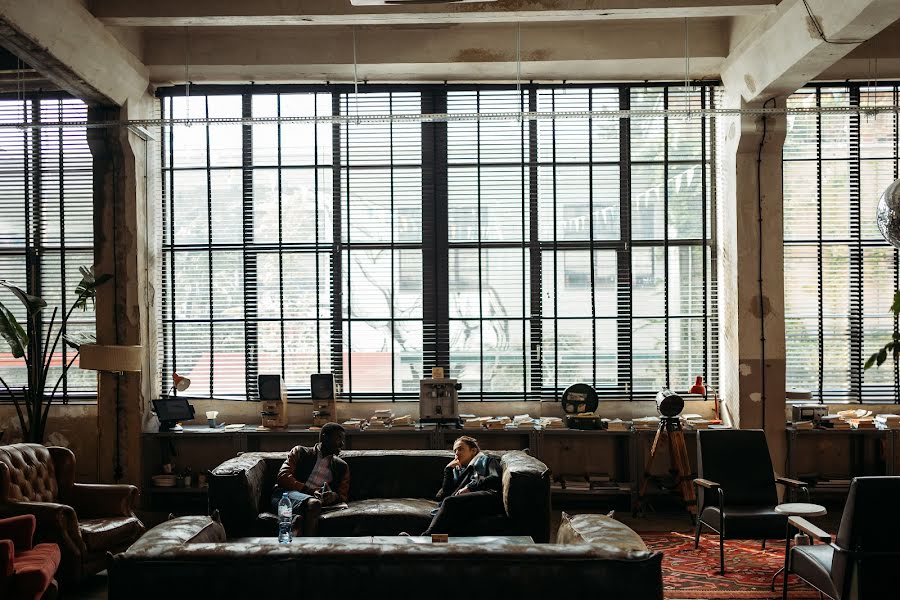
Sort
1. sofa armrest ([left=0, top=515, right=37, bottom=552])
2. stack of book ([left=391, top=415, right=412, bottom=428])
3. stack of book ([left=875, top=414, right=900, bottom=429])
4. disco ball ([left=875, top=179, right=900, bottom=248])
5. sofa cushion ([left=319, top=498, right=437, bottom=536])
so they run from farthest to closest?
stack of book ([left=391, top=415, right=412, bottom=428])
stack of book ([left=875, top=414, right=900, bottom=429])
sofa cushion ([left=319, top=498, right=437, bottom=536])
sofa armrest ([left=0, top=515, right=37, bottom=552])
disco ball ([left=875, top=179, right=900, bottom=248])

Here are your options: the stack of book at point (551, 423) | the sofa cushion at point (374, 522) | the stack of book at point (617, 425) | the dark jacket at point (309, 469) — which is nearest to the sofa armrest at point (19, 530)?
the dark jacket at point (309, 469)

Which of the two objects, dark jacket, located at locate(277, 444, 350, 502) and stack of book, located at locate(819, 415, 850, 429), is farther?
stack of book, located at locate(819, 415, 850, 429)

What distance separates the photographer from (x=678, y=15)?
7734 mm

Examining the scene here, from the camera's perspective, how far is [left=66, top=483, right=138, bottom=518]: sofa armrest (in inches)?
276

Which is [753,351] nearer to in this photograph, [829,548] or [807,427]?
[807,427]

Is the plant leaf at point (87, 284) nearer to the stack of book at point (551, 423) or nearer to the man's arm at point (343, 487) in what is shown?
the man's arm at point (343, 487)

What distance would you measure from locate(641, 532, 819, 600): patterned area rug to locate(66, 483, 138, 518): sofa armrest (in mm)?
4437

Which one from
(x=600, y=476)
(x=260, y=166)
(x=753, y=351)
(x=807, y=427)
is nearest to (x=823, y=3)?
(x=753, y=351)

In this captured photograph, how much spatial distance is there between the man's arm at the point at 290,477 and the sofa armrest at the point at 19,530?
76.0 inches

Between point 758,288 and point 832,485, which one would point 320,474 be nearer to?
point 758,288

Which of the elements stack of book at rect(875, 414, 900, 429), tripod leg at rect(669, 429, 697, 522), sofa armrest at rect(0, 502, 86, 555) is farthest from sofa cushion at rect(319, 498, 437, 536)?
stack of book at rect(875, 414, 900, 429)

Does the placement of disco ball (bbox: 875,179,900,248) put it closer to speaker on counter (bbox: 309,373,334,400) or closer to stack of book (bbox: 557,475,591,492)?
stack of book (bbox: 557,475,591,492)

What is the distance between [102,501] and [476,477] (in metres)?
3.14

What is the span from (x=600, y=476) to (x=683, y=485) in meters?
0.94
